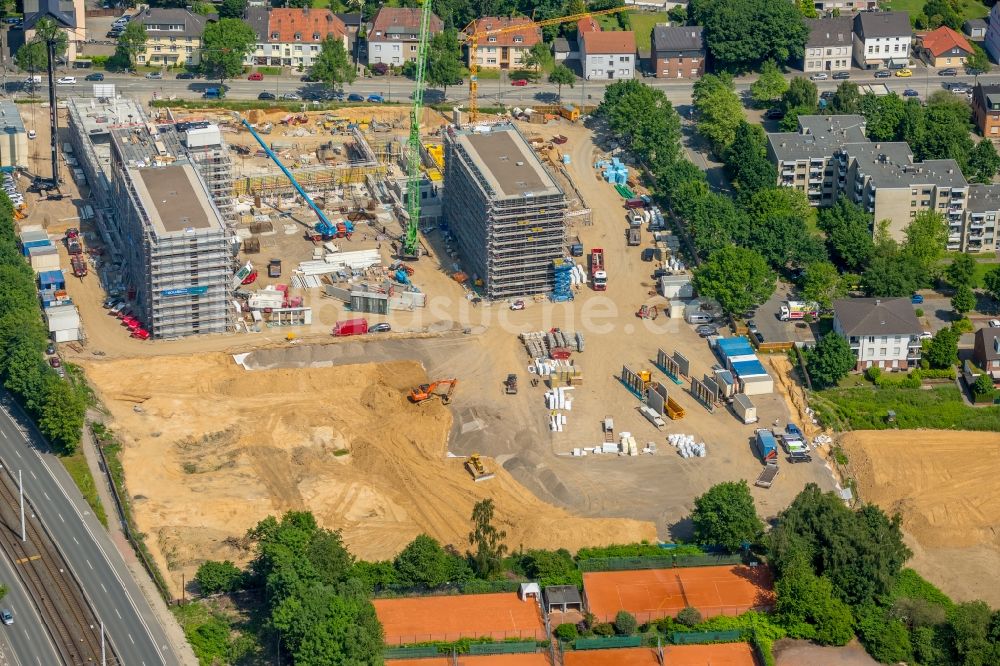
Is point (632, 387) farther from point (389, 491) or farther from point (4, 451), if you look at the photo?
point (4, 451)

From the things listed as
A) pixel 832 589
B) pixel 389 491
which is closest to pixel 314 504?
pixel 389 491

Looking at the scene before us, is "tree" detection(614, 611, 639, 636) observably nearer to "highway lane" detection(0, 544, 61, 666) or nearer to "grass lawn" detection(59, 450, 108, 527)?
"highway lane" detection(0, 544, 61, 666)

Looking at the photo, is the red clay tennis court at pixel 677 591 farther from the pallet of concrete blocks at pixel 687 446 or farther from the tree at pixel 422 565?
the pallet of concrete blocks at pixel 687 446

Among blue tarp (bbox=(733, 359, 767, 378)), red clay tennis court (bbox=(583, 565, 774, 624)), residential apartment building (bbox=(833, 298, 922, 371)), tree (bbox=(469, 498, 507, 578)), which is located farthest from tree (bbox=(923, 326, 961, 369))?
tree (bbox=(469, 498, 507, 578))

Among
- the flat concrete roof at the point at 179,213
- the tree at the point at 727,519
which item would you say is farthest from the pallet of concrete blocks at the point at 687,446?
the flat concrete roof at the point at 179,213

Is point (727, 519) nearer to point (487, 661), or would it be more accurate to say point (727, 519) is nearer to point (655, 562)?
point (655, 562)

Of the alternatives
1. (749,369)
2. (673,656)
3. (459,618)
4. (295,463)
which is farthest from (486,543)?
(749,369)
